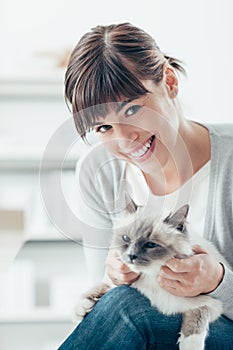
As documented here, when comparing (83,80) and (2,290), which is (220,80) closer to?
(83,80)

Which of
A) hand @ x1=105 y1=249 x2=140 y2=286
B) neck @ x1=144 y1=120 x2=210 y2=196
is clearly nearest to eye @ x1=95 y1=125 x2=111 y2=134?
neck @ x1=144 y1=120 x2=210 y2=196

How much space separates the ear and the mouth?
10 cm

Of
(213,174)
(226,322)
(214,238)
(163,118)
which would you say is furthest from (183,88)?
(226,322)

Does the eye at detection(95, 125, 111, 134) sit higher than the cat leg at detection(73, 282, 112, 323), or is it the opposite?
the eye at detection(95, 125, 111, 134)

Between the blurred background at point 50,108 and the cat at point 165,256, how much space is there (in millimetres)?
117

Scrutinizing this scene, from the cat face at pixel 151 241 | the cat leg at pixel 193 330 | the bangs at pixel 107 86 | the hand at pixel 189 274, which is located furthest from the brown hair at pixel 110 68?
the cat leg at pixel 193 330

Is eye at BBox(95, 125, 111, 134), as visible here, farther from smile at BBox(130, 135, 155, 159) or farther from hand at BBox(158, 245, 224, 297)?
hand at BBox(158, 245, 224, 297)

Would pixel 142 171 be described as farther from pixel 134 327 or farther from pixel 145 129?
pixel 134 327

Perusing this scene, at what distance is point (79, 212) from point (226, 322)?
376mm

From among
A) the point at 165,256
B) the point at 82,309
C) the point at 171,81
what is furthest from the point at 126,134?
the point at 82,309

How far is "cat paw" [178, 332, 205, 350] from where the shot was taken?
1.40 m

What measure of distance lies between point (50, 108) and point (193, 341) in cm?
56

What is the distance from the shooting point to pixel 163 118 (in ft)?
4.62

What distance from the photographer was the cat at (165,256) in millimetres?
1394
